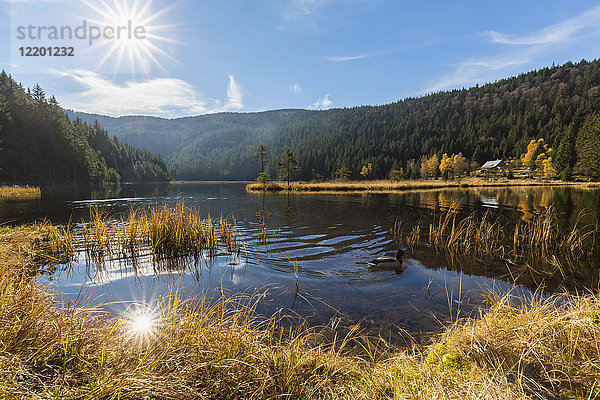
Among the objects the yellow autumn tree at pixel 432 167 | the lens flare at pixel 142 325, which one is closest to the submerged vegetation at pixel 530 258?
the lens flare at pixel 142 325

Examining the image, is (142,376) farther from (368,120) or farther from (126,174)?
(368,120)

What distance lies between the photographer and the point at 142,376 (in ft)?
8.20

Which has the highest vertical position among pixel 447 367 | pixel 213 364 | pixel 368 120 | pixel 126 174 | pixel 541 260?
pixel 368 120

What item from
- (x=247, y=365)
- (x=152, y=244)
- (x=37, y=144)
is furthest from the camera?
(x=37, y=144)

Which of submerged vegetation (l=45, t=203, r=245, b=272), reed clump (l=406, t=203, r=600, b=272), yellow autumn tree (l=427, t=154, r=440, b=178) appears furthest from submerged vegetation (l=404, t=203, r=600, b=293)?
yellow autumn tree (l=427, t=154, r=440, b=178)

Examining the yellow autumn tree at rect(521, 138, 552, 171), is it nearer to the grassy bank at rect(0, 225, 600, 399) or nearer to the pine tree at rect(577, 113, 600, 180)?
the pine tree at rect(577, 113, 600, 180)

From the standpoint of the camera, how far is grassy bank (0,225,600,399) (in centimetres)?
243

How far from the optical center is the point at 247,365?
2.89 meters

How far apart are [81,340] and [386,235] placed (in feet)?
43.2

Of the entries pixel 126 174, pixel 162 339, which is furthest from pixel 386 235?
pixel 126 174

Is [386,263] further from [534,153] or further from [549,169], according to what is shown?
[534,153]

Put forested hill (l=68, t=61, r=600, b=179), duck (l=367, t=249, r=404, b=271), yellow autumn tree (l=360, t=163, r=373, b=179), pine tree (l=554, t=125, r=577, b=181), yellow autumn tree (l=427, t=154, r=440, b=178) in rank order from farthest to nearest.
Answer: forested hill (l=68, t=61, r=600, b=179)
yellow autumn tree (l=360, t=163, r=373, b=179)
yellow autumn tree (l=427, t=154, r=440, b=178)
pine tree (l=554, t=125, r=577, b=181)
duck (l=367, t=249, r=404, b=271)

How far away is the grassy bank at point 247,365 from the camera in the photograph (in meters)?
2.43

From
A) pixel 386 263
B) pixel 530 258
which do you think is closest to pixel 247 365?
pixel 386 263
